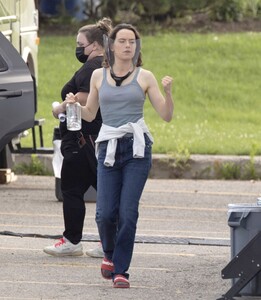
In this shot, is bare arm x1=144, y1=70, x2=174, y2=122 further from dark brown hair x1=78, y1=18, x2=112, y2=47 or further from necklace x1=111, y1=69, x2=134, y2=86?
dark brown hair x1=78, y1=18, x2=112, y2=47

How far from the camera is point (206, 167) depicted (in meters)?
15.2

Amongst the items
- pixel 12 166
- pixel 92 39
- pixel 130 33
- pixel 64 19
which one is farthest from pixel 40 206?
pixel 64 19

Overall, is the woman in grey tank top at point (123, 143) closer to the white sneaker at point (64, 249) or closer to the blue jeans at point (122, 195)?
the blue jeans at point (122, 195)

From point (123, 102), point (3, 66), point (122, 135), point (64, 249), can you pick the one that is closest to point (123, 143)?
point (122, 135)

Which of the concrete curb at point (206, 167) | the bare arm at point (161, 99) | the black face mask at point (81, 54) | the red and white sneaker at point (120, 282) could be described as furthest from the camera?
the concrete curb at point (206, 167)

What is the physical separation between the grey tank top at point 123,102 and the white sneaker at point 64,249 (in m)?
1.51

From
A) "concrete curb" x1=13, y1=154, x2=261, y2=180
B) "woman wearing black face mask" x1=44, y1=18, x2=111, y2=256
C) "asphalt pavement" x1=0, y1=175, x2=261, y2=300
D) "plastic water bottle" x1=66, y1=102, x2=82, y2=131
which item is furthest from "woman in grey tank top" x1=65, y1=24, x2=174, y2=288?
"concrete curb" x1=13, y1=154, x2=261, y2=180

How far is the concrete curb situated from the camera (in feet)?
49.7

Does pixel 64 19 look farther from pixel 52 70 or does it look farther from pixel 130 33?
pixel 130 33

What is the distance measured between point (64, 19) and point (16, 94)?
13.3 metres

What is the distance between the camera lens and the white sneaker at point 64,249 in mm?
9688

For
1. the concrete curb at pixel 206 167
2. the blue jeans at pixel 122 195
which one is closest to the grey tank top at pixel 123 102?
the blue jeans at pixel 122 195

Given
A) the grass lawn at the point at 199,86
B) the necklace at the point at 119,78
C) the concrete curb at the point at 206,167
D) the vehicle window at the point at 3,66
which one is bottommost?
the grass lawn at the point at 199,86

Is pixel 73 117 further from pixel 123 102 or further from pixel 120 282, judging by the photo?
pixel 120 282
